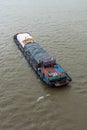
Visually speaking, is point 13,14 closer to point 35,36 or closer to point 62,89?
point 35,36

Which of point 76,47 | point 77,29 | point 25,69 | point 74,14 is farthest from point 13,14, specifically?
point 25,69

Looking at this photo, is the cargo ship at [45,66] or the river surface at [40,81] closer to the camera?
the river surface at [40,81]

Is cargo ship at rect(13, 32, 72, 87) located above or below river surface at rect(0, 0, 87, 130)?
above

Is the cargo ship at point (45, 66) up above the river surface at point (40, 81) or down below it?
above

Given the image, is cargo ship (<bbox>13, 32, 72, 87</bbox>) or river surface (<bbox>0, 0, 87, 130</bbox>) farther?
cargo ship (<bbox>13, 32, 72, 87</bbox>)

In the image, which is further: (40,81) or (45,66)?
(45,66)
